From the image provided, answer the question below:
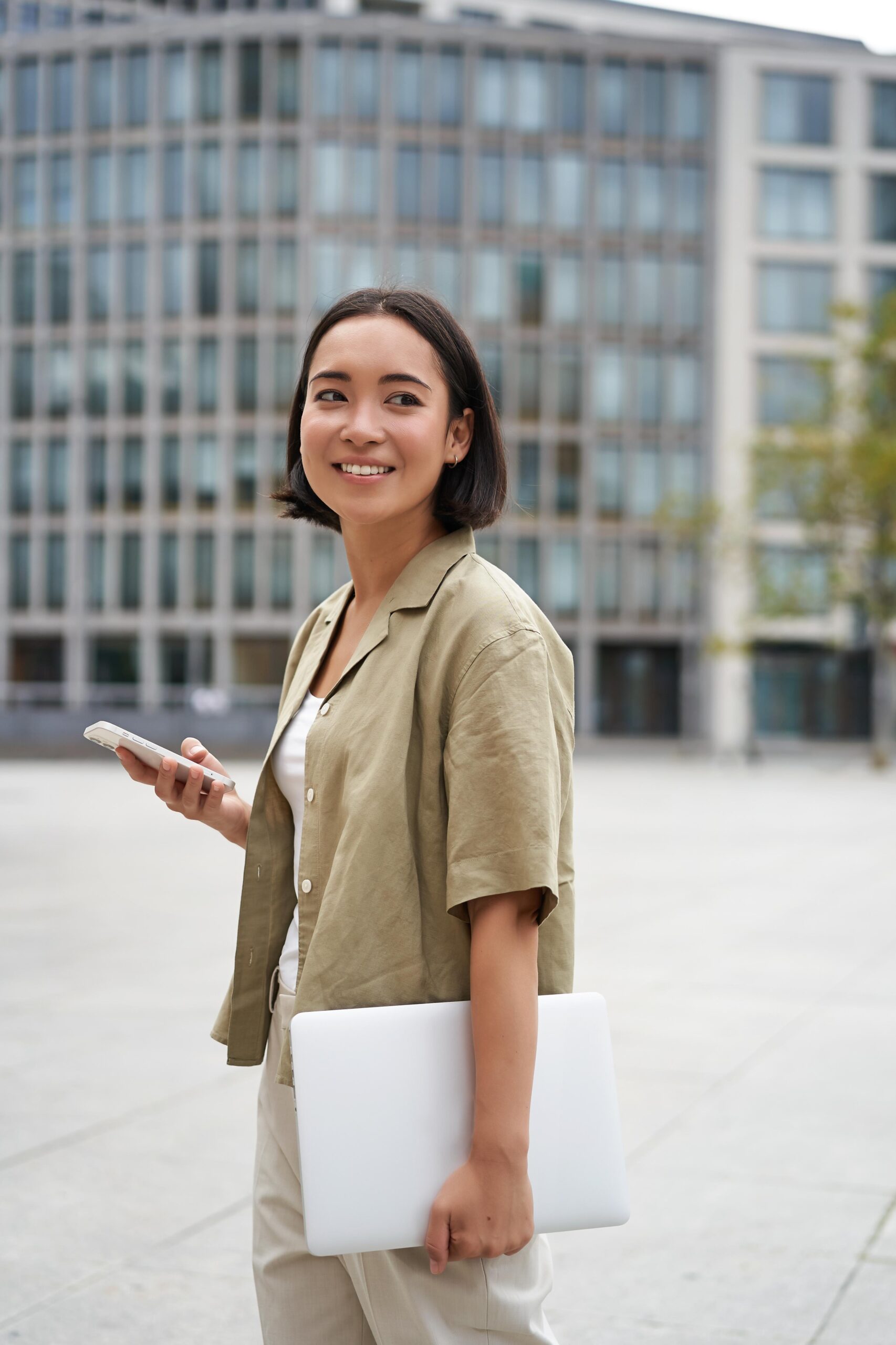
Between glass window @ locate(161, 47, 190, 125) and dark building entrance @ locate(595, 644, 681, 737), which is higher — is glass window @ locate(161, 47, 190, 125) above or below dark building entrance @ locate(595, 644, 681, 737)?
above

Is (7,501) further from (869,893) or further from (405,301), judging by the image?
(405,301)

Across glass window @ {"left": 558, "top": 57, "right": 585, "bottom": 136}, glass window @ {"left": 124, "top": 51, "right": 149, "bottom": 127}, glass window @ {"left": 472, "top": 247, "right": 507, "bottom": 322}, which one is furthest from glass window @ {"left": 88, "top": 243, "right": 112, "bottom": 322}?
glass window @ {"left": 558, "top": 57, "right": 585, "bottom": 136}

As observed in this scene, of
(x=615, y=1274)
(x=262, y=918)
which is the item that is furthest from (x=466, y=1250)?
(x=615, y=1274)

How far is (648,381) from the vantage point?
5706 cm

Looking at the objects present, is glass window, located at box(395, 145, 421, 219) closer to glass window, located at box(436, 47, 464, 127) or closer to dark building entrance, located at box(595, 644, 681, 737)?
glass window, located at box(436, 47, 464, 127)

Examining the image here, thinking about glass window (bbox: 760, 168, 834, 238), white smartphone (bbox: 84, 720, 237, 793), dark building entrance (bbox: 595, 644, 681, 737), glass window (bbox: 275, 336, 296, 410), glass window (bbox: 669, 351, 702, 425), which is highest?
glass window (bbox: 760, 168, 834, 238)

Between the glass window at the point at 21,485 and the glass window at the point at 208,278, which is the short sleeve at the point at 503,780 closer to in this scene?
the glass window at the point at 208,278

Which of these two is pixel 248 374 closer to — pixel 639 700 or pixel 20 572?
pixel 20 572

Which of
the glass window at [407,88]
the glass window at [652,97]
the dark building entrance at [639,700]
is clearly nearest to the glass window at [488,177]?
the glass window at [407,88]

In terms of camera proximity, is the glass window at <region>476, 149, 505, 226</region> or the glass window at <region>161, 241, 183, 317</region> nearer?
the glass window at <region>476, 149, 505, 226</region>

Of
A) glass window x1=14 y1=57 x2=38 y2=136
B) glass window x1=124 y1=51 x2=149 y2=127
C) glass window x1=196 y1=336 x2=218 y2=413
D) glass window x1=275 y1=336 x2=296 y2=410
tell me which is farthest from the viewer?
glass window x1=14 y1=57 x2=38 y2=136

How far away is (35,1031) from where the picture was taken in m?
6.62

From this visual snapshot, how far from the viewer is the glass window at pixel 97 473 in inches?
2264

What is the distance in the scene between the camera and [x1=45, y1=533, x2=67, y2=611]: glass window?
189 feet
